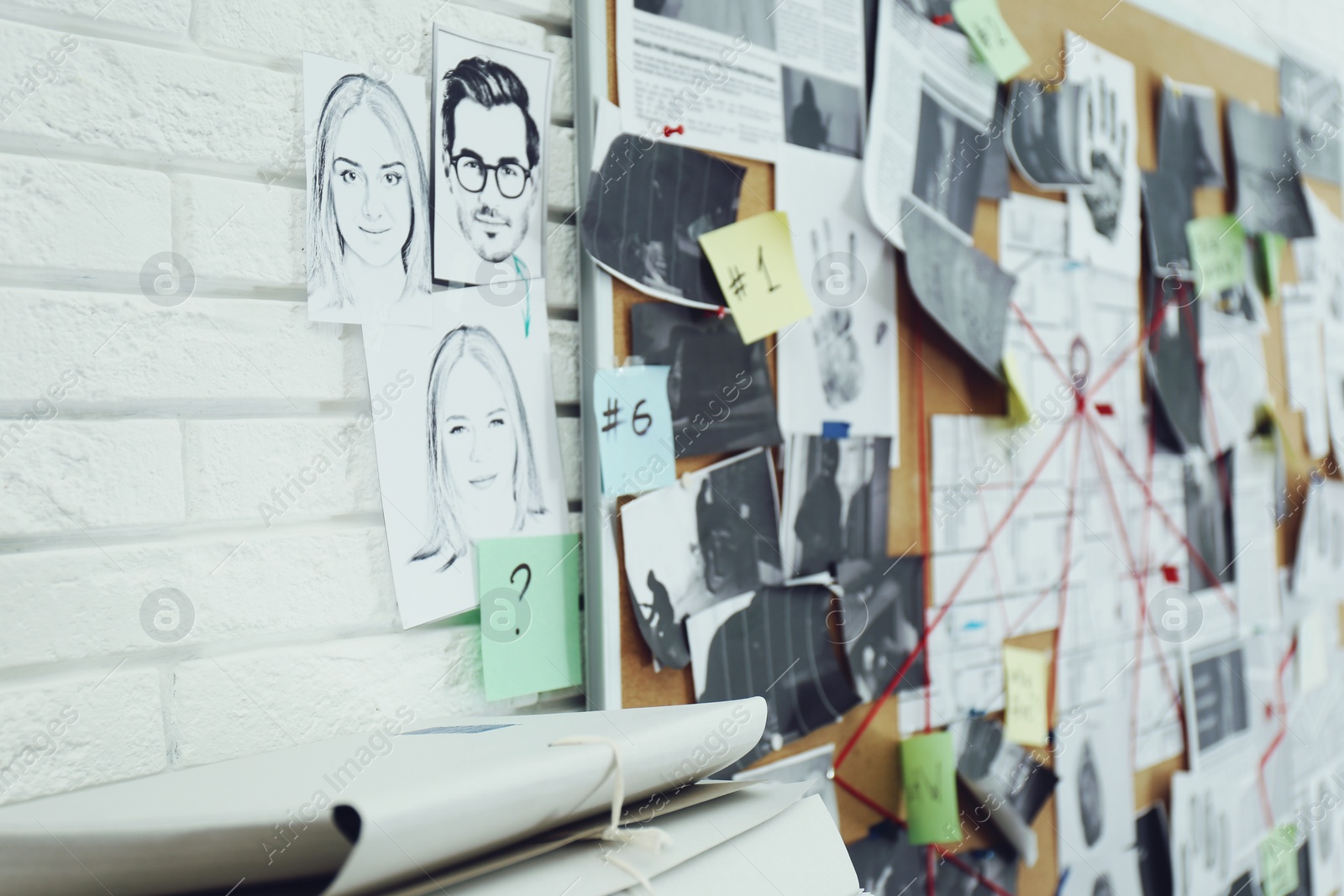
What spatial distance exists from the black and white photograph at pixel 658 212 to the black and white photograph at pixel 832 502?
0.16m

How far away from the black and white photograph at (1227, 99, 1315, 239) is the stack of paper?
121 centimetres

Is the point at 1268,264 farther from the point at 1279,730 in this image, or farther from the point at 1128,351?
the point at 1279,730

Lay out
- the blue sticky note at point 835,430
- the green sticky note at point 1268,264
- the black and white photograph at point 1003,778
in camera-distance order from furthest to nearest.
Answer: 1. the green sticky note at point 1268,264
2. the black and white photograph at point 1003,778
3. the blue sticky note at point 835,430

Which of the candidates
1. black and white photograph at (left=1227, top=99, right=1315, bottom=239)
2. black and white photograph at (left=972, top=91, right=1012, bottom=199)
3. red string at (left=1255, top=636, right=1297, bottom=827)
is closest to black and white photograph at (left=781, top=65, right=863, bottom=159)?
black and white photograph at (left=972, top=91, right=1012, bottom=199)

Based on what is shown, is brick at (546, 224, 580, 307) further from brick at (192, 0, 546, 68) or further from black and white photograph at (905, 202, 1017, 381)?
black and white photograph at (905, 202, 1017, 381)

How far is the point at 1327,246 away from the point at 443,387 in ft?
4.92

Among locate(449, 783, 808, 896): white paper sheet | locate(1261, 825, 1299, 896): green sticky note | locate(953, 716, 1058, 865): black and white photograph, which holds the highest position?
locate(449, 783, 808, 896): white paper sheet

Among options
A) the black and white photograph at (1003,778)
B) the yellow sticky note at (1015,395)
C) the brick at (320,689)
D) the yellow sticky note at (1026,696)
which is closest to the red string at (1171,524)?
the yellow sticky note at (1015,395)

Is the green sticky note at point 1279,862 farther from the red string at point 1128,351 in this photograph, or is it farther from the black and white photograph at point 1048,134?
the black and white photograph at point 1048,134

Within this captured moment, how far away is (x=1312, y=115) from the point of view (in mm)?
1514

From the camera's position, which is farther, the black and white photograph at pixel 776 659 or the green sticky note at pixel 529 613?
the black and white photograph at pixel 776 659

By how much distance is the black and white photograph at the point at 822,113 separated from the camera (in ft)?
2.73

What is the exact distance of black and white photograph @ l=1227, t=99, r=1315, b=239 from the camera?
4.42 ft

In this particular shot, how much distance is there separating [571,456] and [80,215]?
33cm
